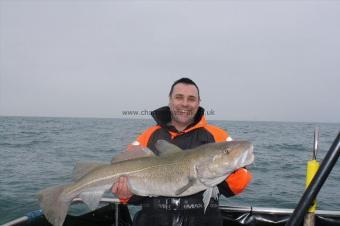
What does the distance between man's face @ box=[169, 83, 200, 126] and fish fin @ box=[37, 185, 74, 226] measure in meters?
1.79

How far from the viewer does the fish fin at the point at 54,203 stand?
4191 millimetres

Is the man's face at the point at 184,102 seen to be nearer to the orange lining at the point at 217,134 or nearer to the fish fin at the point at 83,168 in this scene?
the orange lining at the point at 217,134

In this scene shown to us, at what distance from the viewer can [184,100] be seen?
462 cm

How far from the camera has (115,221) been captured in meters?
6.20

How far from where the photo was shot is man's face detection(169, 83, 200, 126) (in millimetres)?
4625

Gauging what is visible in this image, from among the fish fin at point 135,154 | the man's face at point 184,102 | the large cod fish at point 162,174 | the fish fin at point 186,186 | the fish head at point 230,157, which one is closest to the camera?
the fish head at point 230,157

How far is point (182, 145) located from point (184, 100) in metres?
0.64

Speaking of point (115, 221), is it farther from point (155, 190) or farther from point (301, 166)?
point (301, 166)

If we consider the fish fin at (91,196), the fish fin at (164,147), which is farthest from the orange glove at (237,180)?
the fish fin at (91,196)

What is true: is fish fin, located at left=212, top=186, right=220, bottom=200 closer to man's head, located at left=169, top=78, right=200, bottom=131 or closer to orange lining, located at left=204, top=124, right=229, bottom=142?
orange lining, located at left=204, top=124, right=229, bottom=142

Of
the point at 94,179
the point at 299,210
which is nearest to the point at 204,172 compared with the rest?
the point at 94,179

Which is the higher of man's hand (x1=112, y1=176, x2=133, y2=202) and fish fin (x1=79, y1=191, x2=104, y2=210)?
man's hand (x1=112, y1=176, x2=133, y2=202)

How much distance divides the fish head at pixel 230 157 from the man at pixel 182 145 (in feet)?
2.17

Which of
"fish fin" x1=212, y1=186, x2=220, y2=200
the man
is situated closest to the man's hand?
the man
